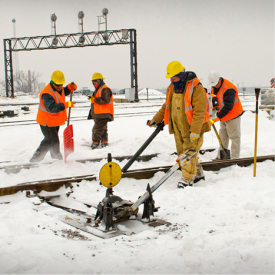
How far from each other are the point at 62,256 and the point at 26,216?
48.0 inches

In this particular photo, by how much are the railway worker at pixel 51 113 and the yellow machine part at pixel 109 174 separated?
3112mm

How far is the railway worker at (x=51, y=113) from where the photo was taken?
6.35 m

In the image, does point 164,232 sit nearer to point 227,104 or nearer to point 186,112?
point 186,112

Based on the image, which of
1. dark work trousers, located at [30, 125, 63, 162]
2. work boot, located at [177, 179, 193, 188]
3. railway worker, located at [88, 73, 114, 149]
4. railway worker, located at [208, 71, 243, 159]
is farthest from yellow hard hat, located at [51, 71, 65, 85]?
work boot, located at [177, 179, 193, 188]

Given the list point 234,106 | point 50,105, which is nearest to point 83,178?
point 50,105

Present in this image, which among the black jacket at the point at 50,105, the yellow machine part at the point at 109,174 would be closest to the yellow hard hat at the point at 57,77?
the black jacket at the point at 50,105

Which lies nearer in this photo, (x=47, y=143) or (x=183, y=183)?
(x=183, y=183)

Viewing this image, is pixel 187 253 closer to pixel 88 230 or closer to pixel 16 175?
pixel 88 230

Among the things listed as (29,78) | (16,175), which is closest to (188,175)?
(16,175)

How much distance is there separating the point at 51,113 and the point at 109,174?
3324 mm

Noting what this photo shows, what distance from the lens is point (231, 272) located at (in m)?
2.52

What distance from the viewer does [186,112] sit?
4863 millimetres

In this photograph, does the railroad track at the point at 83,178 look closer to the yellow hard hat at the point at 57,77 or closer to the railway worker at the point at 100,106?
the yellow hard hat at the point at 57,77

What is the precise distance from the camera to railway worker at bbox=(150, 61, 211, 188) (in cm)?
477
